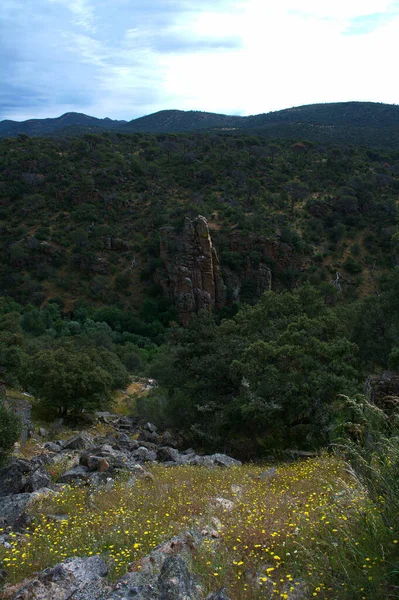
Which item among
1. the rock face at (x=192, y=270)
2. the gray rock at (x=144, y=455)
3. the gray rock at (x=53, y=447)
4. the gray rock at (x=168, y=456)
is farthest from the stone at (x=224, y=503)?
the rock face at (x=192, y=270)

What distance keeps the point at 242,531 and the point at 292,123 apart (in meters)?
92.7

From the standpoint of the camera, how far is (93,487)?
24.9 feet

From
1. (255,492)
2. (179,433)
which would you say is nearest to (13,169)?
(179,433)

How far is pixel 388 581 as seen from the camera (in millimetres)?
3098

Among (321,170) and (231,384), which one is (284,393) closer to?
(231,384)

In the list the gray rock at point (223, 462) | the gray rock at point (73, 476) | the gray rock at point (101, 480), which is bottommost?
the gray rock at point (223, 462)

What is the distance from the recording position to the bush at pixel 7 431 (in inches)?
387

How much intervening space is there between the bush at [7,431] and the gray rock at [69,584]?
6273 mm

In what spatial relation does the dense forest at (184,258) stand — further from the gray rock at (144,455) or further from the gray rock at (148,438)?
the gray rock at (144,455)

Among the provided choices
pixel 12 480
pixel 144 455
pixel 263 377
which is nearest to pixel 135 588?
pixel 12 480

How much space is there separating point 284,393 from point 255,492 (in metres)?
4.98

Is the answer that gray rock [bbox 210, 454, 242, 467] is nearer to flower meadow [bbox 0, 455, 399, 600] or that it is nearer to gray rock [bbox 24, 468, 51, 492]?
flower meadow [bbox 0, 455, 399, 600]

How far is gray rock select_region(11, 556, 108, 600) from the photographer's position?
369 centimetres

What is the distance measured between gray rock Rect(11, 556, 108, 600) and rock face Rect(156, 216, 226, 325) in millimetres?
36235
